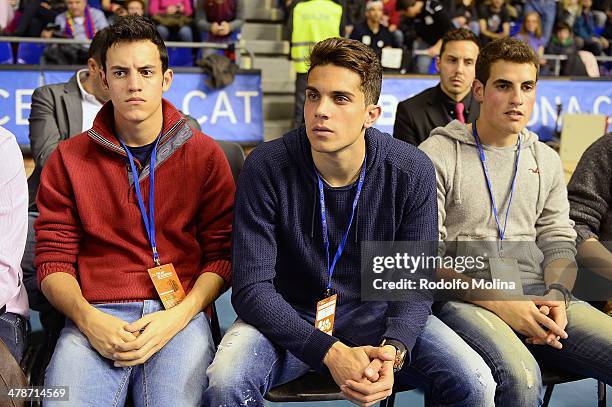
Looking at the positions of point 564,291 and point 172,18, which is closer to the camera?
point 564,291

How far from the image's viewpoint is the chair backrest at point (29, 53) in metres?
7.72

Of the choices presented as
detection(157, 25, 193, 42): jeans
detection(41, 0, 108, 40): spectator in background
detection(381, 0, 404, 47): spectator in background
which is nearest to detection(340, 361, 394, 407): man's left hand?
detection(41, 0, 108, 40): spectator in background

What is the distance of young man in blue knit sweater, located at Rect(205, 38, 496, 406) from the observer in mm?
2074

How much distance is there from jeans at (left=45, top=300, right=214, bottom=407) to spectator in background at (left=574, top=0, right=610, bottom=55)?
33.2ft

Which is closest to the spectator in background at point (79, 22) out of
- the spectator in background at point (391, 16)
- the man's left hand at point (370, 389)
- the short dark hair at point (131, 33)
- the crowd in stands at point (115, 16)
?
the crowd in stands at point (115, 16)

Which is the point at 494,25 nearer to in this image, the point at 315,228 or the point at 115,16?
the point at 115,16

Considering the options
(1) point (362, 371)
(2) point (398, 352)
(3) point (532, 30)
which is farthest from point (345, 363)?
(3) point (532, 30)

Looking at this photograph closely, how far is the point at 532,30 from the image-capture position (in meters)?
9.94

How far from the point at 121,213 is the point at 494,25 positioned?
29.4 ft

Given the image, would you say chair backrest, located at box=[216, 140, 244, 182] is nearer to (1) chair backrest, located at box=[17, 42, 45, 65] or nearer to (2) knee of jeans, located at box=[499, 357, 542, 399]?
(2) knee of jeans, located at box=[499, 357, 542, 399]

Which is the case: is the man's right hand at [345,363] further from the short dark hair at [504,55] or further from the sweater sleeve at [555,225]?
the short dark hair at [504,55]

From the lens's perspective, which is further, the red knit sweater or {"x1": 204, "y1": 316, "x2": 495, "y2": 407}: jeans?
the red knit sweater

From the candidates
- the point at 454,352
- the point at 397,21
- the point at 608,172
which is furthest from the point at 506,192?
the point at 397,21

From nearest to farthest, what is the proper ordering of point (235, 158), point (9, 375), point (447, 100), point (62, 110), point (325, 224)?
point (9, 375) → point (325, 224) → point (235, 158) → point (62, 110) → point (447, 100)
